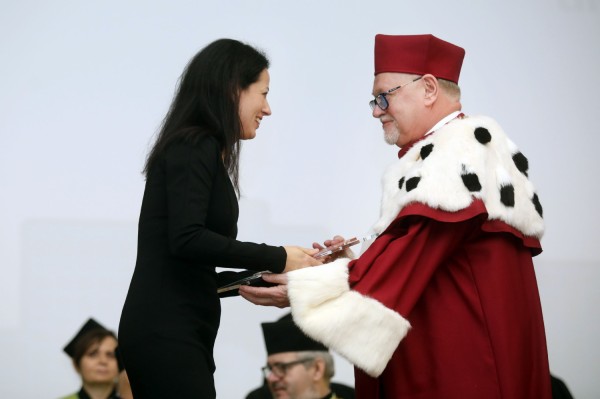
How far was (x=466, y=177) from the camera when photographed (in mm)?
2516

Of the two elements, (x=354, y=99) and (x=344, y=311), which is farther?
(x=354, y=99)

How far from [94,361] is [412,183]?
2151 mm

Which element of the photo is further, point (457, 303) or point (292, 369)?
point (292, 369)

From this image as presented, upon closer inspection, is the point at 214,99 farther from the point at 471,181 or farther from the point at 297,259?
the point at 471,181

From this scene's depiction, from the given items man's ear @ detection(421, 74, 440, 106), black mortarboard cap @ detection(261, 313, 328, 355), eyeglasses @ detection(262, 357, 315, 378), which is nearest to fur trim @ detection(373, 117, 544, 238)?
man's ear @ detection(421, 74, 440, 106)

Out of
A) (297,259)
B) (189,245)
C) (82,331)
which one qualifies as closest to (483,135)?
(297,259)

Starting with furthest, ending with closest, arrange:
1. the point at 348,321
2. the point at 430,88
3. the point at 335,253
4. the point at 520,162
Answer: the point at 335,253
the point at 430,88
the point at 520,162
the point at 348,321

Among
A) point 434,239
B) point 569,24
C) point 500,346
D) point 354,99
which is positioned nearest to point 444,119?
point 434,239

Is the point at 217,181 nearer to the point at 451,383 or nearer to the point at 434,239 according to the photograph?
the point at 434,239

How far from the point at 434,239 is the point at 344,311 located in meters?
0.33

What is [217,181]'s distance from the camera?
2449 mm

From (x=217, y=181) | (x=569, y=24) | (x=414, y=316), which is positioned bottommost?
(x=414, y=316)

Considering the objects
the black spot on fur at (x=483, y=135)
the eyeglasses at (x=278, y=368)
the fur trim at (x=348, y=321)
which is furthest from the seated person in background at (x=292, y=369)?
the black spot on fur at (x=483, y=135)

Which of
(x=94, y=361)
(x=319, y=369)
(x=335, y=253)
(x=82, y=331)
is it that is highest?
(x=335, y=253)
